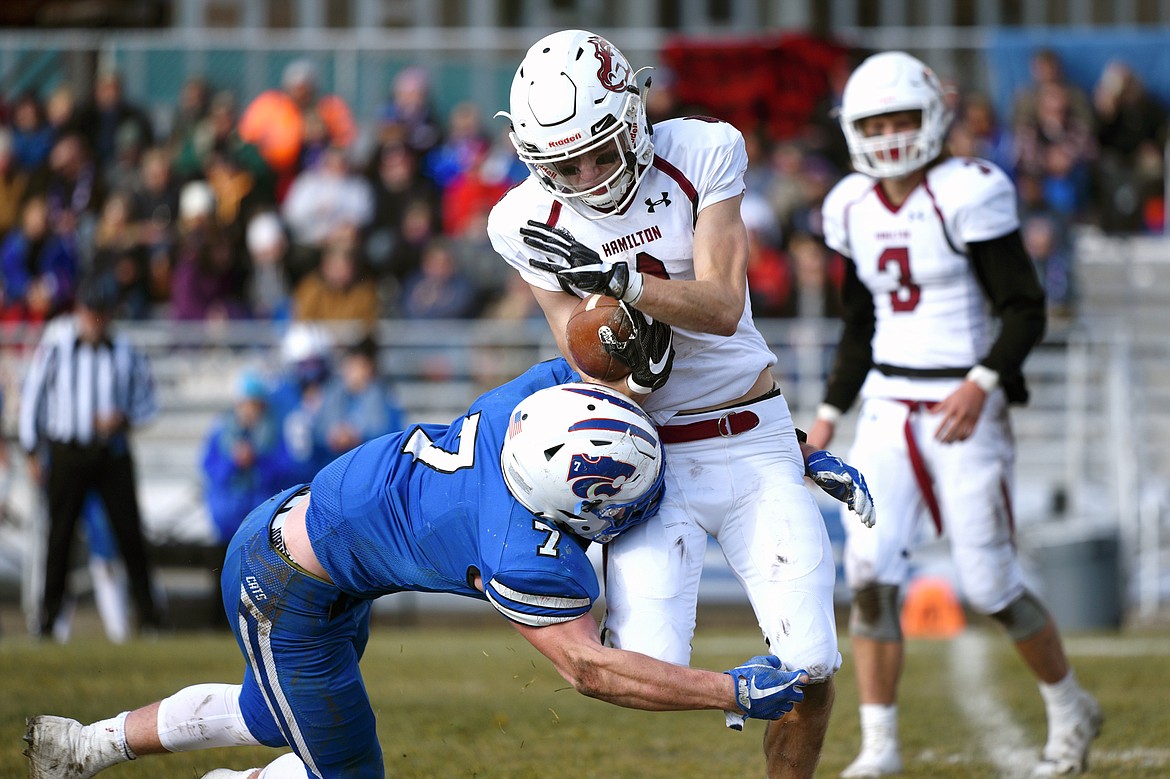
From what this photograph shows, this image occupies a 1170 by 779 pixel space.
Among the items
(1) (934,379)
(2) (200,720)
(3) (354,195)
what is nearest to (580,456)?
(2) (200,720)

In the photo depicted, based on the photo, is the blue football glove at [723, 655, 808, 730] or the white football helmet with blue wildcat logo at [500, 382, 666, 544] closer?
the blue football glove at [723, 655, 808, 730]

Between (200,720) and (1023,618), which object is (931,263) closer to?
(1023,618)

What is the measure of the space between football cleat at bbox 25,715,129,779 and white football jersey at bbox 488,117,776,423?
5.64 feet

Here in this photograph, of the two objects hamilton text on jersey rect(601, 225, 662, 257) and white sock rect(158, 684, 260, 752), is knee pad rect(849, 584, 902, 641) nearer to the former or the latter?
hamilton text on jersey rect(601, 225, 662, 257)

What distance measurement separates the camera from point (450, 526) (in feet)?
11.7

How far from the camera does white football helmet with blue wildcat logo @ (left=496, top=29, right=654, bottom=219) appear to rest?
3.62m

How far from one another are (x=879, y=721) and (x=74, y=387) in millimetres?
6024

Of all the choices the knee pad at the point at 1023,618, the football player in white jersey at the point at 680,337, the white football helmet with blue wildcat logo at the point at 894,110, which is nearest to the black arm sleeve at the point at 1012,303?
the white football helmet with blue wildcat logo at the point at 894,110

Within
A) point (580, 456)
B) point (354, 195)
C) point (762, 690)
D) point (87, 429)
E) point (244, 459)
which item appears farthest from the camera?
point (354, 195)

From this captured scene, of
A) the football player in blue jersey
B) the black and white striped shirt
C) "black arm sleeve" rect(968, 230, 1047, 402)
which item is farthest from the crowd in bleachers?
the football player in blue jersey

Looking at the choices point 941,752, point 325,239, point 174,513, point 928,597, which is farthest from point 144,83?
point 941,752

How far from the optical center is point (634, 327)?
3.58 meters

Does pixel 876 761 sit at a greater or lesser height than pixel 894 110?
lesser

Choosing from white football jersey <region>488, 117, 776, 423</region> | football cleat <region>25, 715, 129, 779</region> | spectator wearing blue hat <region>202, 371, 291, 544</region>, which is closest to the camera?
white football jersey <region>488, 117, 776, 423</region>
